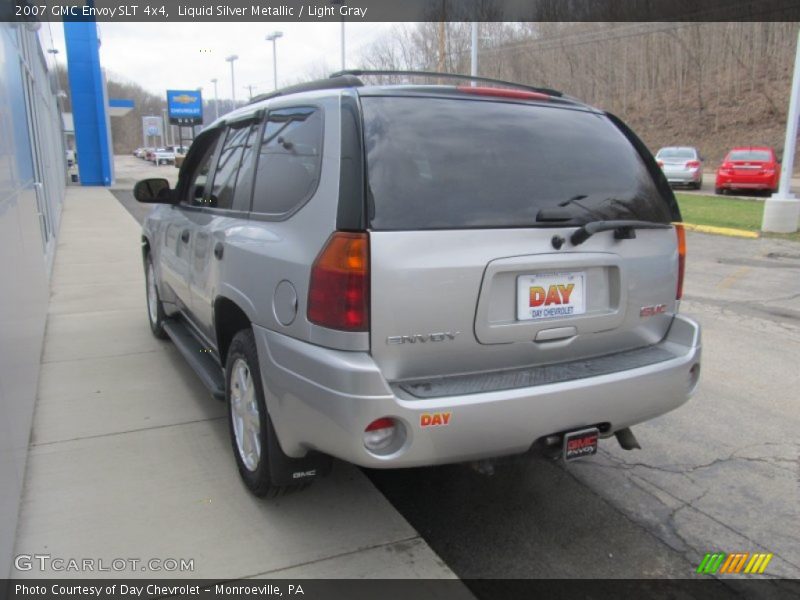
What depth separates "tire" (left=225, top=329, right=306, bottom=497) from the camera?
2.89 m

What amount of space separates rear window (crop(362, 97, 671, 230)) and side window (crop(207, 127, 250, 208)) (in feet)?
4.11

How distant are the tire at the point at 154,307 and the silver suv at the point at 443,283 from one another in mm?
2405

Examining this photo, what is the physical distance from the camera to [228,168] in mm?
3793

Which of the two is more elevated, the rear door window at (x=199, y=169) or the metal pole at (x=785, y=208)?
the rear door window at (x=199, y=169)

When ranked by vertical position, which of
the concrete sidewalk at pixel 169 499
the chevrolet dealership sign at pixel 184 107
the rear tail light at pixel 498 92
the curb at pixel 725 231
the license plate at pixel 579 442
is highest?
the chevrolet dealership sign at pixel 184 107

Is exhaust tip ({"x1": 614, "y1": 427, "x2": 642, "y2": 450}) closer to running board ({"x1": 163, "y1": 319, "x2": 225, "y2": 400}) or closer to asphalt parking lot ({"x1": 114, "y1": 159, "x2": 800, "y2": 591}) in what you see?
asphalt parking lot ({"x1": 114, "y1": 159, "x2": 800, "y2": 591})

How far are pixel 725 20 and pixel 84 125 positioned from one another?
142 feet

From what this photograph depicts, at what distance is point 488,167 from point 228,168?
1.77 m

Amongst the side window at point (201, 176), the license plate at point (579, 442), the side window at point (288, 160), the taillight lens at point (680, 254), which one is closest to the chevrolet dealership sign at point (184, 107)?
the side window at point (201, 176)

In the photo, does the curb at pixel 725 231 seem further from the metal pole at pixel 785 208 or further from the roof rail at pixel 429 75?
the roof rail at pixel 429 75

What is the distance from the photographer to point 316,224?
2547mm

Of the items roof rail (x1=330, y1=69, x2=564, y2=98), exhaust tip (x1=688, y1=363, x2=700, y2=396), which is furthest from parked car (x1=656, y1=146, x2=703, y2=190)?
exhaust tip (x1=688, y1=363, x2=700, y2=396)

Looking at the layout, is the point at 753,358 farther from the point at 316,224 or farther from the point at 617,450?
the point at 316,224

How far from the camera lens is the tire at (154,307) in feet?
18.0
